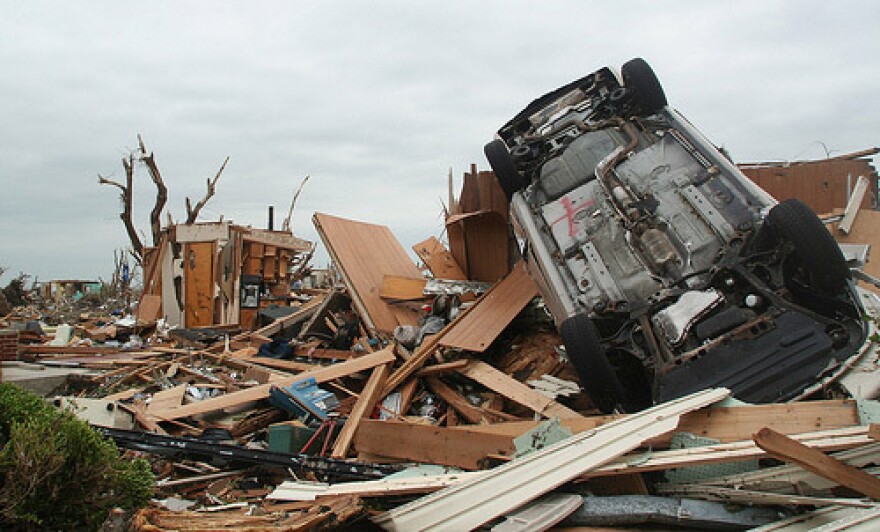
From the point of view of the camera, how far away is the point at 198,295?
1319 cm

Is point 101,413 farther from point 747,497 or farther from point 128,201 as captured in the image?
point 128,201

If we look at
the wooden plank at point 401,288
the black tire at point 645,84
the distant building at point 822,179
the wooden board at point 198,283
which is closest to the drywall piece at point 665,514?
the black tire at point 645,84

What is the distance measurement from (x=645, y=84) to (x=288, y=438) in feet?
12.9

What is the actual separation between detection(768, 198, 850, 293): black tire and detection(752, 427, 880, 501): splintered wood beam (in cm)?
156

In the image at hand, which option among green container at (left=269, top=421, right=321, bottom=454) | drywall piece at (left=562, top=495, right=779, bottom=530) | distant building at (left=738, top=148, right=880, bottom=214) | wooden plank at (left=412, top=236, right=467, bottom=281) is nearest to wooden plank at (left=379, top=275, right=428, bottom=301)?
wooden plank at (left=412, top=236, right=467, bottom=281)

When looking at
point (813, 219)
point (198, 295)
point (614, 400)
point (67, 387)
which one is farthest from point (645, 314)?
point (198, 295)

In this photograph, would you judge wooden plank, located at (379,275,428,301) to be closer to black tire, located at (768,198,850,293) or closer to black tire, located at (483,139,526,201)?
black tire, located at (483,139,526,201)

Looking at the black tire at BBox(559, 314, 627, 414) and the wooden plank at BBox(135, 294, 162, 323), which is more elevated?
the black tire at BBox(559, 314, 627, 414)

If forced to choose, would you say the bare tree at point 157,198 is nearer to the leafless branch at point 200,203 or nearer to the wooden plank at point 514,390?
the leafless branch at point 200,203

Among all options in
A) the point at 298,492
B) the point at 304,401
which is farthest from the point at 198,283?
the point at 298,492

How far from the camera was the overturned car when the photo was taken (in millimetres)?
4160

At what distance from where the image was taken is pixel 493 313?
649 cm

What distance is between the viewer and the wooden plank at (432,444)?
427 cm

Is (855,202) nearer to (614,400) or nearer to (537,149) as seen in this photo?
(537,149)
